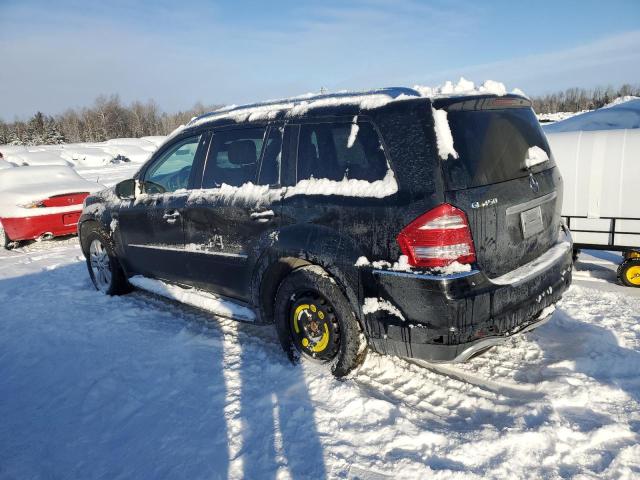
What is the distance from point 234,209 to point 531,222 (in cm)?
220

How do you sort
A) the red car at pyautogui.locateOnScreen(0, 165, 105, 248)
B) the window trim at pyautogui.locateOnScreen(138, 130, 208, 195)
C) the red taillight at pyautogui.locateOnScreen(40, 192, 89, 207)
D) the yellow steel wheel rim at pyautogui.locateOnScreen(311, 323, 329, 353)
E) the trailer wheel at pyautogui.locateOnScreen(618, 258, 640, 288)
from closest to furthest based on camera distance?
the yellow steel wheel rim at pyautogui.locateOnScreen(311, 323, 329, 353) → the window trim at pyautogui.locateOnScreen(138, 130, 208, 195) → the trailer wheel at pyautogui.locateOnScreen(618, 258, 640, 288) → the red car at pyautogui.locateOnScreen(0, 165, 105, 248) → the red taillight at pyautogui.locateOnScreen(40, 192, 89, 207)

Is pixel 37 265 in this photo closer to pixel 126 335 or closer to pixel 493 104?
pixel 126 335

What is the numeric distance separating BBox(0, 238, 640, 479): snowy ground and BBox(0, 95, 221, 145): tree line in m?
81.1

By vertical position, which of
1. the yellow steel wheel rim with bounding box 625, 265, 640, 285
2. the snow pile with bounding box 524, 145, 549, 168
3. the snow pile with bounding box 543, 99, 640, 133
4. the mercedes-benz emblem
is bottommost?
the yellow steel wheel rim with bounding box 625, 265, 640, 285

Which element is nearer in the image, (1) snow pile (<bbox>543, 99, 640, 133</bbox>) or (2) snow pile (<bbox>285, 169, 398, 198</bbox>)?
(2) snow pile (<bbox>285, 169, 398, 198</bbox>)

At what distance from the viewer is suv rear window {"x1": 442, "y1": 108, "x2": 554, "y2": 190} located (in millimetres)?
2758

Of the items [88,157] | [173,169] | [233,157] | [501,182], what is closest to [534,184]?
[501,182]

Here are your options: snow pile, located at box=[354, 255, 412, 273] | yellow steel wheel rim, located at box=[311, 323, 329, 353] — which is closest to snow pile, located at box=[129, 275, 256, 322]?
yellow steel wheel rim, located at box=[311, 323, 329, 353]

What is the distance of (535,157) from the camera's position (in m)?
3.27

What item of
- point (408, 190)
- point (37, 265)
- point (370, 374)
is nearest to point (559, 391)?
point (370, 374)

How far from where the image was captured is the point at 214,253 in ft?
13.3

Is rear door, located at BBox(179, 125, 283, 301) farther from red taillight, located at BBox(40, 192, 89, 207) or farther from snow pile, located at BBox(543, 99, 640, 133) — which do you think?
red taillight, located at BBox(40, 192, 89, 207)

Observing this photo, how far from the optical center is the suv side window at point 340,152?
118 inches

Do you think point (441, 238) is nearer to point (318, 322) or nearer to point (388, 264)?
point (388, 264)
